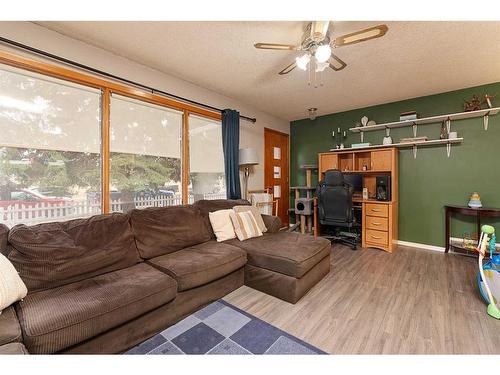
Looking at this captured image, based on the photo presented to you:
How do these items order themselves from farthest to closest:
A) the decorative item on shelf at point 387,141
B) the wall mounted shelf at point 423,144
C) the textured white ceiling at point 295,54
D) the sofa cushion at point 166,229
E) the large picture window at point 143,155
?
1. the decorative item on shelf at point 387,141
2. the wall mounted shelf at point 423,144
3. the large picture window at point 143,155
4. the sofa cushion at point 166,229
5. the textured white ceiling at point 295,54

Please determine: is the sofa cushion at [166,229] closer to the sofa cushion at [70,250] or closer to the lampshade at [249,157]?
the sofa cushion at [70,250]

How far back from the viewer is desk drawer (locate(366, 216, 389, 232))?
3482 mm

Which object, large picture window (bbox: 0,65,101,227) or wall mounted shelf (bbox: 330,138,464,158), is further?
wall mounted shelf (bbox: 330,138,464,158)

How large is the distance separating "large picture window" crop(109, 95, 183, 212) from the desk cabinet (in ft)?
9.58

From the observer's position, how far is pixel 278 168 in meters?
4.88

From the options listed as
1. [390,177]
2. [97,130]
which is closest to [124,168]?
[97,130]

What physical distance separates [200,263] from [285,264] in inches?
30.2

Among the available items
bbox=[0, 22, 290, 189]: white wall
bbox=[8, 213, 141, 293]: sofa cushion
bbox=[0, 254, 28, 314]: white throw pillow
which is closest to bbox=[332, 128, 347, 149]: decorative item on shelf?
bbox=[0, 22, 290, 189]: white wall

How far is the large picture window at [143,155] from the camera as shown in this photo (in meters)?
2.41

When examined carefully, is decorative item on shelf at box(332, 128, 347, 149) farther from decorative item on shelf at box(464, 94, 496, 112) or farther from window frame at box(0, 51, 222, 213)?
window frame at box(0, 51, 222, 213)

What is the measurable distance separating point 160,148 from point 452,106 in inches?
171

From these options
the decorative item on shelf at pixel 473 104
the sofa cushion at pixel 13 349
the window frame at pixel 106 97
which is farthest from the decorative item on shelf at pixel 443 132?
the sofa cushion at pixel 13 349

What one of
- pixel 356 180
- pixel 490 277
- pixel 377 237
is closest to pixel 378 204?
pixel 377 237

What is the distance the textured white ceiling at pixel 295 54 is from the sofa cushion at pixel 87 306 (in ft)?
6.80
